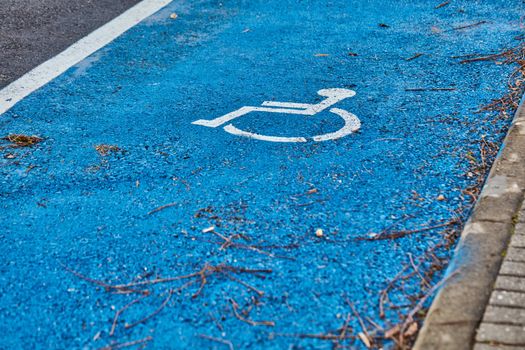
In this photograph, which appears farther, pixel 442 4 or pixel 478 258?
pixel 442 4

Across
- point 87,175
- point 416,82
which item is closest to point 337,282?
point 87,175

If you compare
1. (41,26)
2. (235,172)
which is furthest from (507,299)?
(41,26)

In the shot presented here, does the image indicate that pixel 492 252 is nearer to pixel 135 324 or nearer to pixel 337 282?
pixel 337 282

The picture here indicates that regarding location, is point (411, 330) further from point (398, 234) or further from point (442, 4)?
point (442, 4)

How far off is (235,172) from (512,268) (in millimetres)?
1758

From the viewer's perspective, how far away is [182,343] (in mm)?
2682

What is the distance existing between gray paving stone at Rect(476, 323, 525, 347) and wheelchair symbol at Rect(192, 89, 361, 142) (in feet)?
6.54

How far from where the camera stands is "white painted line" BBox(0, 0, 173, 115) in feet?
17.3

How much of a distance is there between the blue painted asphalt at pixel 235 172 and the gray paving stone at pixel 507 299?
1.65ft

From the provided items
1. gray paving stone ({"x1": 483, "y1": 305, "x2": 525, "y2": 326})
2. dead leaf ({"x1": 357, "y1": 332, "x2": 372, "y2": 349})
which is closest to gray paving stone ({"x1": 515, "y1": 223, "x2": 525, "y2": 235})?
gray paving stone ({"x1": 483, "y1": 305, "x2": 525, "y2": 326})

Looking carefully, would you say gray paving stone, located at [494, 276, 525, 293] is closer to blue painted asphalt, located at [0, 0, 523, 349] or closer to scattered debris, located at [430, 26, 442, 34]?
blue painted asphalt, located at [0, 0, 523, 349]

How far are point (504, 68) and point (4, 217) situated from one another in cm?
397

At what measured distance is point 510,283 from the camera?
276 cm

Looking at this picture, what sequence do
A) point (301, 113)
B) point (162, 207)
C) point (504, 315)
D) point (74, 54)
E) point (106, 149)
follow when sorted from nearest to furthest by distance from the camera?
point (504, 315), point (162, 207), point (106, 149), point (301, 113), point (74, 54)
